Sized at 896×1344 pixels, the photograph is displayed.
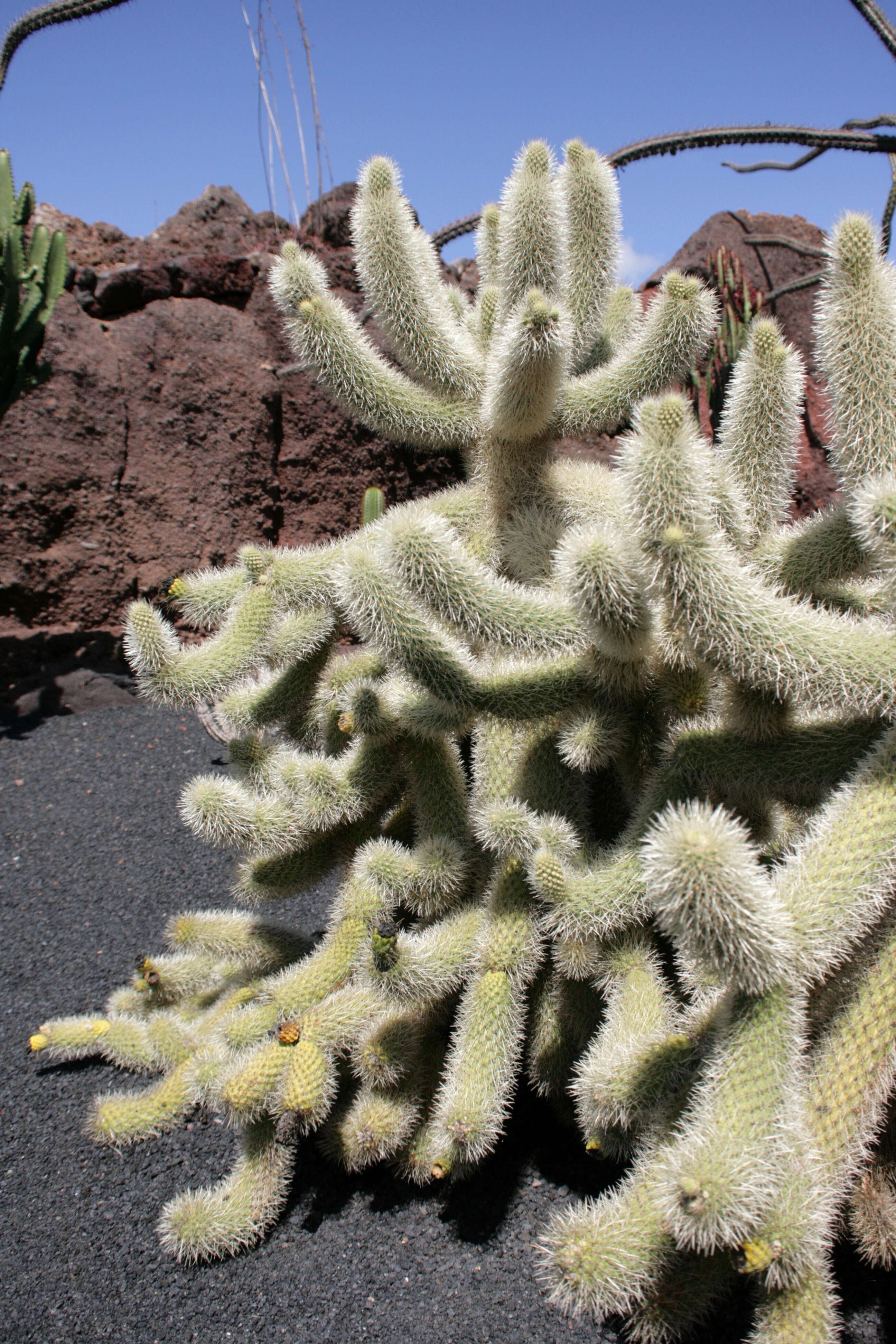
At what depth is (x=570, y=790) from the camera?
1.71 m

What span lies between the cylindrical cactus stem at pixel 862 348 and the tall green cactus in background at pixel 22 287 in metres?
4.13

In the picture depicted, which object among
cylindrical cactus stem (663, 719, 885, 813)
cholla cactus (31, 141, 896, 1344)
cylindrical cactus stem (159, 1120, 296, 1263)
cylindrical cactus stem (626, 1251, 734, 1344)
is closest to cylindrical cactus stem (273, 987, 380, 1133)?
cholla cactus (31, 141, 896, 1344)

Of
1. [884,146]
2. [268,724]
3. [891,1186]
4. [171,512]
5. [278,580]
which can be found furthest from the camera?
[171,512]

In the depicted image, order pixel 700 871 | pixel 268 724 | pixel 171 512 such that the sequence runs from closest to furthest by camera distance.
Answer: pixel 700 871
pixel 268 724
pixel 171 512

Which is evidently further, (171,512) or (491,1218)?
(171,512)

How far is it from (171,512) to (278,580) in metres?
3.25

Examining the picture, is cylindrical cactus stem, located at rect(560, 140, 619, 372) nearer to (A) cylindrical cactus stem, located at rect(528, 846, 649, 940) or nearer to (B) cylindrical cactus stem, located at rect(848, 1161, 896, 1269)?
(A) cylindrical cactus stem, located at rect(528, 846, 649, 940)

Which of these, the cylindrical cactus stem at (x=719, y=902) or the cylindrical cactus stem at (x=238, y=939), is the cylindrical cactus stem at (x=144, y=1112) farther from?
the cylindrical cactus stem at (x=719, y=902)

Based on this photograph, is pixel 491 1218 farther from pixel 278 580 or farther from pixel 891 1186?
pixel 278 580

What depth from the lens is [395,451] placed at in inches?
189

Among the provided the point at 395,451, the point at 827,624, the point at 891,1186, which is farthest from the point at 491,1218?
the point at 395,451

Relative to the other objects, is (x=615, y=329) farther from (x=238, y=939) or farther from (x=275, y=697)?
(x=238, y=939)

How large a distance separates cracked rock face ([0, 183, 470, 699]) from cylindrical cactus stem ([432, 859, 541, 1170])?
11.8 ft

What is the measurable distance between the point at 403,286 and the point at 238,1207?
195 centimetres
